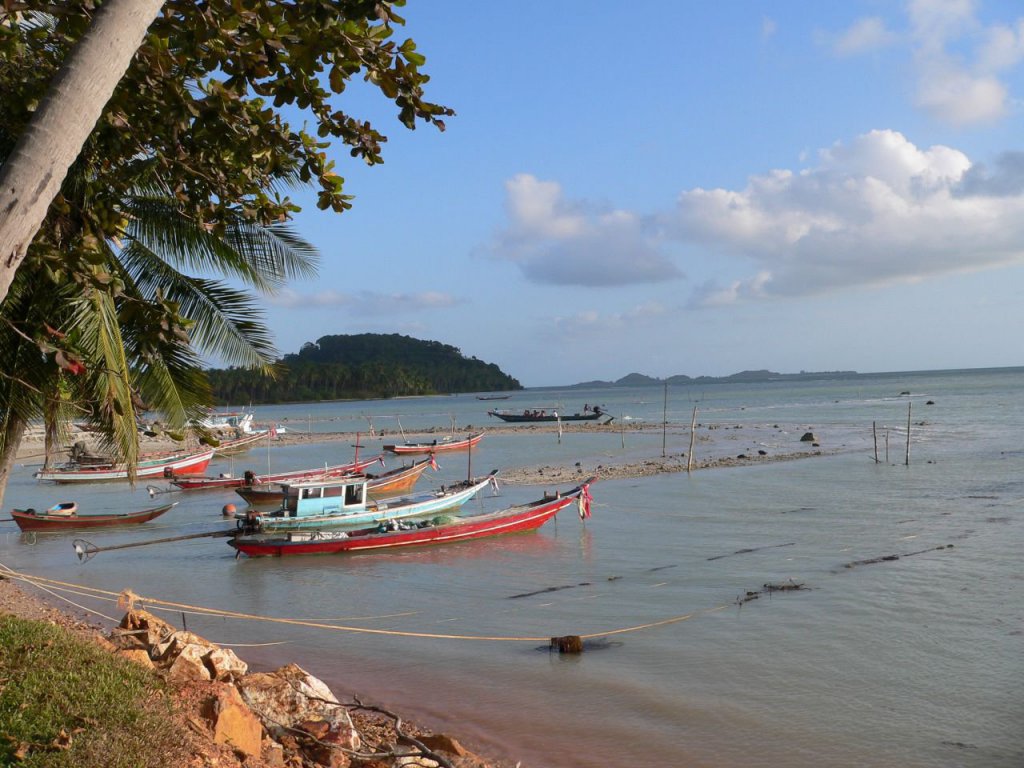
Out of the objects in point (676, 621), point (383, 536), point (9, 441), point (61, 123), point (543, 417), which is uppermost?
point (61, 123)

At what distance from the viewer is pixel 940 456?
38375mm

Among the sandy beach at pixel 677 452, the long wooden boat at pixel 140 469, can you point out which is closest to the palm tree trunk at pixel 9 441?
the sandy beach at pixel 677 452

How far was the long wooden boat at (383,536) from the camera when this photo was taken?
1994cm

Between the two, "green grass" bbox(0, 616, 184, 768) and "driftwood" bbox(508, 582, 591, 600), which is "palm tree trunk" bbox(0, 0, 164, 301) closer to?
"green grass" bbox(0, 616, 184, 768)

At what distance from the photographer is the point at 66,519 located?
24.5m

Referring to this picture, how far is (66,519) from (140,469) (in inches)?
584

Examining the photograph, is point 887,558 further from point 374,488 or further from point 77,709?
point 374,488

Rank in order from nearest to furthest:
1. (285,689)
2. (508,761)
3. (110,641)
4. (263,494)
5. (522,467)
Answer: (285,689) < (110,641) < (508,761) < (263,494) < (522,467)

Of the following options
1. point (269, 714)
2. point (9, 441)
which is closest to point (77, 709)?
point (269, 714)

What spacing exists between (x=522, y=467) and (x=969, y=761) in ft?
110

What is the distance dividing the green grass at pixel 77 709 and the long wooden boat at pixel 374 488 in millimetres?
22831

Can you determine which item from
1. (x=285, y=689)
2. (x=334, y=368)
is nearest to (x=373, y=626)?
(x=285, y=689)

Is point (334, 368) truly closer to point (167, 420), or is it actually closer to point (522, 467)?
point (522, 467)

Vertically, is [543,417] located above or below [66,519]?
above
